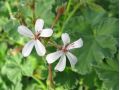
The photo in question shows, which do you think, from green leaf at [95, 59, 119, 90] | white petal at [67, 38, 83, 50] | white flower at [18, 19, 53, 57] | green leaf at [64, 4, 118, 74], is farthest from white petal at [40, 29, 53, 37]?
green leaf at [95, 59, 119, 90]

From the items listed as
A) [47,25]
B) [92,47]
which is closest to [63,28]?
[47,25]

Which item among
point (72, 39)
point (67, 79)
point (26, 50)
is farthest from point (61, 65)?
point (67, 79)

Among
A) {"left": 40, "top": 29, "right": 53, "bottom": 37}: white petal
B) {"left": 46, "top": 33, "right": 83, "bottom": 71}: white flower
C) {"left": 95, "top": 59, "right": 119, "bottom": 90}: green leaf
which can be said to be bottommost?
{"left": 95, "top": 59, "right": 119, "bottom": 90}: green leaf

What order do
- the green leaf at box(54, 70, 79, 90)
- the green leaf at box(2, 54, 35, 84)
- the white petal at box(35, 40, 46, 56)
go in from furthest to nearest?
the green leaf at box(2, 54, 35, 84)
the green leaf at box(54, 70, 79, 90)
the white petal at box(35, 40, 46, 56)

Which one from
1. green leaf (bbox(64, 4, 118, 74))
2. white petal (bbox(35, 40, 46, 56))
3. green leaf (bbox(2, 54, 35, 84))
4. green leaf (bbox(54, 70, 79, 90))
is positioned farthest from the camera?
green leaf (bbox(2, 54, 35, 84))

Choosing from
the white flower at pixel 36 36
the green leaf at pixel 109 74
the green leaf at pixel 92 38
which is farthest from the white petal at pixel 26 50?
the green leaf at pixel 109 74

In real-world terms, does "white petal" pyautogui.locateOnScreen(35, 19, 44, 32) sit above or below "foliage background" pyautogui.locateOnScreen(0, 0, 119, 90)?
above

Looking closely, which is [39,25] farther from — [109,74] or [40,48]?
[109,74]

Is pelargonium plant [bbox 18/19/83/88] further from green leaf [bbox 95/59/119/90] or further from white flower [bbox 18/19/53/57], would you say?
green leaf [bbox 95/59/119/90]
